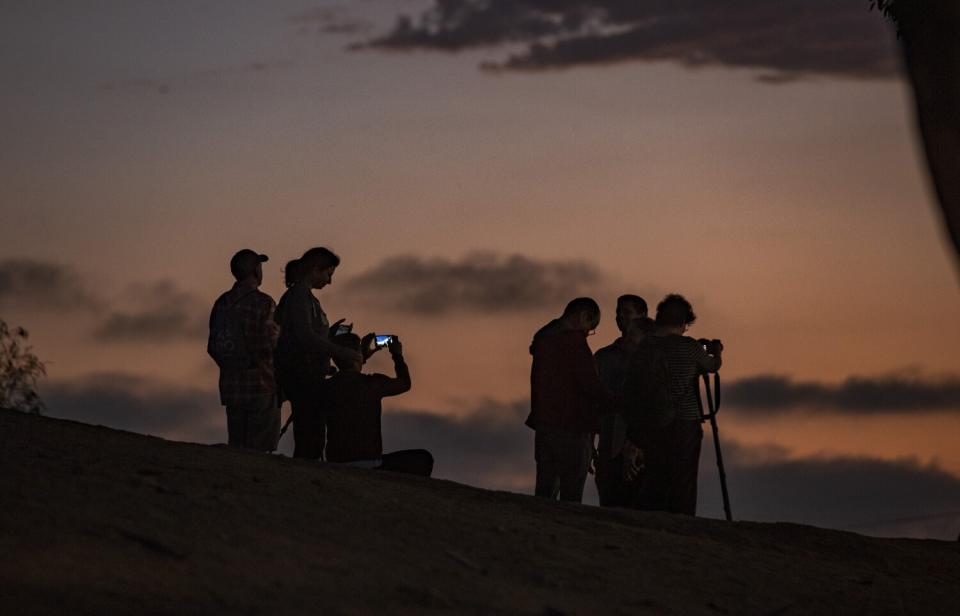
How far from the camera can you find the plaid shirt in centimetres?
1317

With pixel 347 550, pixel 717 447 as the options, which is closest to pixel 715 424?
pixel 717 447

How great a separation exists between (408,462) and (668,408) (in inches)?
76.5

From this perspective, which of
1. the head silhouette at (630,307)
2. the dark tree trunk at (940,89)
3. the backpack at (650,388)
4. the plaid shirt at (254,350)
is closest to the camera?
the backpack at (650,388)

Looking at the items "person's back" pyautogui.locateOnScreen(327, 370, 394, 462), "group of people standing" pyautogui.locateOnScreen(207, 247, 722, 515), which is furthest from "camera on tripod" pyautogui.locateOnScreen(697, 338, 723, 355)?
"person's back" pyautogui.locateOnScreen(327, 370, 394, 462)

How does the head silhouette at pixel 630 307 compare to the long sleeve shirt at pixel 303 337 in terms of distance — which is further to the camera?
the head silhouette at pixel 630 307

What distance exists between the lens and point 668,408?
42.3ft

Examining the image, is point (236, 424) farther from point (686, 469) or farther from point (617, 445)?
point (686, 469)

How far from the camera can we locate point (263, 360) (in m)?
13.2

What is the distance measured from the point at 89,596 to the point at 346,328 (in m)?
5.78

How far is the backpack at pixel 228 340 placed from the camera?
519 inches

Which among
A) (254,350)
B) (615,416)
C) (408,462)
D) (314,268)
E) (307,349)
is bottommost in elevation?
(408,462)

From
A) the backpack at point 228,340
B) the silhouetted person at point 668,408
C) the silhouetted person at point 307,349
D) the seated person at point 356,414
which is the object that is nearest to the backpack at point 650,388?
the silhouetted person at point 668,408

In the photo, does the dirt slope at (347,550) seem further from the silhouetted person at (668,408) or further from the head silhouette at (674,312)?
the head silhouette at (674,312)

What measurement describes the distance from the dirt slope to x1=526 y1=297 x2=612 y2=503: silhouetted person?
31.1 inches
